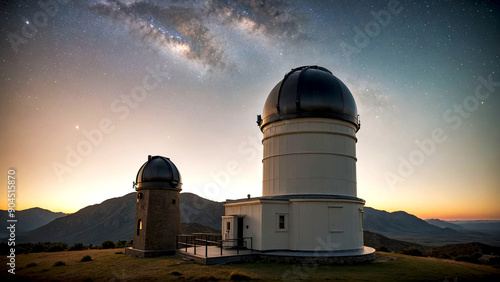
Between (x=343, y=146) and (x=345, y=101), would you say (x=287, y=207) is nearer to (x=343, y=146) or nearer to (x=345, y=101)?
(x=343, y=146)

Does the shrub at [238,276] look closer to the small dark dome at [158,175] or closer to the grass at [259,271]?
the grass at [259,271]

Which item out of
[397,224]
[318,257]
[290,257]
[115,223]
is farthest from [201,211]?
[397,224]

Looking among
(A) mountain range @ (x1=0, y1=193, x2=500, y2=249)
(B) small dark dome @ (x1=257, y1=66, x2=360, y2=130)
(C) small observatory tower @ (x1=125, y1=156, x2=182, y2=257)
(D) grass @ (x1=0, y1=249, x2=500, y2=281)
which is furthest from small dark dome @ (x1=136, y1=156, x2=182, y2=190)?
(A) mountain range @ (x1=0, y1=193, x2=500, y2=249)

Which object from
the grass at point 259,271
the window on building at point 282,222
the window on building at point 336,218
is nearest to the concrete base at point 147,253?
the grass at point 259,271

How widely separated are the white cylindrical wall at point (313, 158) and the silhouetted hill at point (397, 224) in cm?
10905

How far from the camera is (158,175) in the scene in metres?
20.9

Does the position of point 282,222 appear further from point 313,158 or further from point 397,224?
point 397,224

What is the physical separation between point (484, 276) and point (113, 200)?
357ft

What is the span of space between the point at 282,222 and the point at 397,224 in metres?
133

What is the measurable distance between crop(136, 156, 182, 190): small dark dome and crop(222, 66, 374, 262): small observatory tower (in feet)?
14.7

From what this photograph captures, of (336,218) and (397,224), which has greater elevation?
(336,218)

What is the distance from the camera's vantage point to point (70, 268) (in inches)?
608

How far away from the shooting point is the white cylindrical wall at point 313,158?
17938mm

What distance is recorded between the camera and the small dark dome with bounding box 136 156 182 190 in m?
20.9
